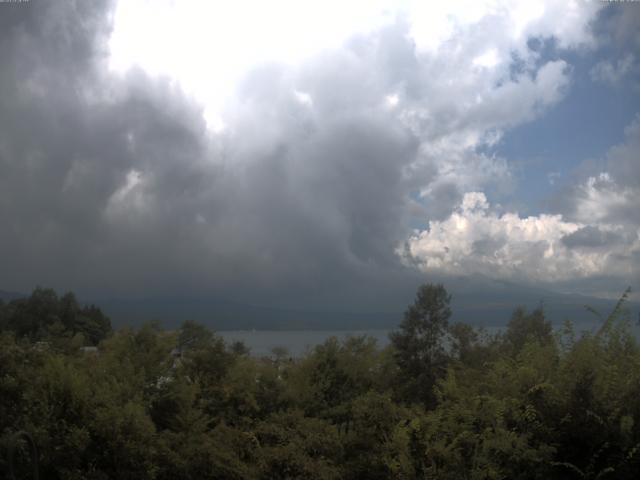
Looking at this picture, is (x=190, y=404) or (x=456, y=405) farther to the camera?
(x=190, y=404)

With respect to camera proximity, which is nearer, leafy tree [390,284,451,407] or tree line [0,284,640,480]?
tree line [0,284,640,480]

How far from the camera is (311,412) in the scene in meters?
11.5

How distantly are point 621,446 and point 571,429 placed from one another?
1.84 feet

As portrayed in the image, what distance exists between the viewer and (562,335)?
26.2 ft

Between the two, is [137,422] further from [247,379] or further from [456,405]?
[456,405]

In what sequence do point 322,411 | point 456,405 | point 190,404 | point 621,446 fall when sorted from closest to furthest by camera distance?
point 621,446 → point 456,405 → point 190,404 → point 322,411

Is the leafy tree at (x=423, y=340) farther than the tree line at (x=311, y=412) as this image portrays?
Yes

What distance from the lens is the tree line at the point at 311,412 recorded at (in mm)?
6785

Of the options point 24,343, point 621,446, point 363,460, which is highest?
point 24,343

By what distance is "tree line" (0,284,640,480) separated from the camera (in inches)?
267

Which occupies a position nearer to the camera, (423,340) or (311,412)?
(311,412)

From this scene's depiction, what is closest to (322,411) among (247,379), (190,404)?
(247,379)

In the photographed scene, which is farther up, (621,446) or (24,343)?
(24,343)

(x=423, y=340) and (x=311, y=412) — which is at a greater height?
(x=423, y=340)
